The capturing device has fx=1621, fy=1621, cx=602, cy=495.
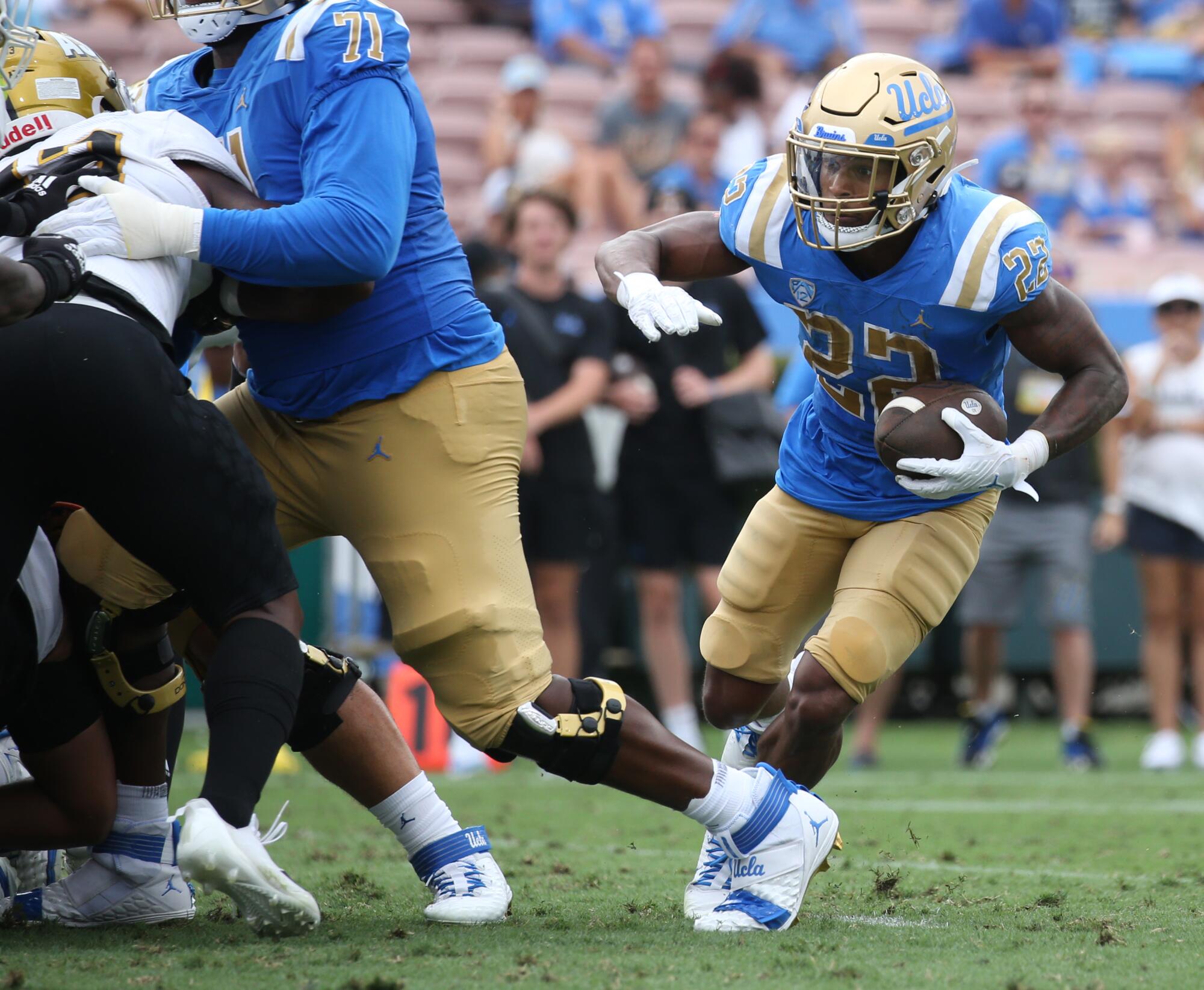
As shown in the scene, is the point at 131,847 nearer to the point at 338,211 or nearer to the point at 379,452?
the point at 379,452

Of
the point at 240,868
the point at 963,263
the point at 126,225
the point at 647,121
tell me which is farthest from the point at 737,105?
the point at 240,868

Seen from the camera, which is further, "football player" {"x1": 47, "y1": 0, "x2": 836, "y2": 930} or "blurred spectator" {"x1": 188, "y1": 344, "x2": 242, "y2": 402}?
"blurred spectator" {"x1": 188, "y1": 344, "x2": 242, "y2": 402}

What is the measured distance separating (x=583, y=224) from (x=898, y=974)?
7.24 meters

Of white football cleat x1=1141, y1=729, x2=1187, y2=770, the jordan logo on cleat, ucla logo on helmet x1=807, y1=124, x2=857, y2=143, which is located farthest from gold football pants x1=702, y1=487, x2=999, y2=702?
white football cleat x1=1141, y1=729, x2=1187, y2=770

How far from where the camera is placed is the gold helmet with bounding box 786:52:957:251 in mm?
3262

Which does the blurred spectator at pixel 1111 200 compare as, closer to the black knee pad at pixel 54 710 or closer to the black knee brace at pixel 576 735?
the black knee brace at pixel 576 735

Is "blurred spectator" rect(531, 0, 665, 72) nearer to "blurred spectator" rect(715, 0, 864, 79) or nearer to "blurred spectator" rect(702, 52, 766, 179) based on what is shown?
"blurred spectator" rect(715, 0, 864, 79)

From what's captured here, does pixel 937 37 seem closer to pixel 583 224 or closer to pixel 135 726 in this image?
pixel 583 224

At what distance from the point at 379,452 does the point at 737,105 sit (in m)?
7.24

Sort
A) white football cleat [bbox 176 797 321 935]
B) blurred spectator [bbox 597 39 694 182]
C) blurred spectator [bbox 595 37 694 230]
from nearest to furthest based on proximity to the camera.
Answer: white football cleat [bbox 176 797 321 935] → blurred spectator [bbox 595 37 694 230] → blurred spectator [bbox 597 39 694 182]

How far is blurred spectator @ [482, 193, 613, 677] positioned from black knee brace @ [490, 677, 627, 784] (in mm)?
3332

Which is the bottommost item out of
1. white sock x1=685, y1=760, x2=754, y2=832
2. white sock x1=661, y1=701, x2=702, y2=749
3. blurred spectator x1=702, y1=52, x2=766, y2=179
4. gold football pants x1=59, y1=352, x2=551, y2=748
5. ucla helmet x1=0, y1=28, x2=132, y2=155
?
white sock x1=661, y1=701, x2=702, y2=749

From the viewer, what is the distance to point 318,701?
317 cm

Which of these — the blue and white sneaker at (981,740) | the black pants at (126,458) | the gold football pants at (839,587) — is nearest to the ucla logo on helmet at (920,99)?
the gold football pants at (839,587)
